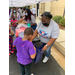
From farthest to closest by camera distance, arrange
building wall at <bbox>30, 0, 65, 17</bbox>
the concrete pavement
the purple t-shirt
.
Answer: building wall at <bbox>30, 0, 65, 17</bbox>, the concrete pavement, the purple t-shirt

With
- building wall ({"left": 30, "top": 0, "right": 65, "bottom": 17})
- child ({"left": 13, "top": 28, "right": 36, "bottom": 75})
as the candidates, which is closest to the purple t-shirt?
child ({"left": 13, "top": 28, "right": 36, "bottom": 75})

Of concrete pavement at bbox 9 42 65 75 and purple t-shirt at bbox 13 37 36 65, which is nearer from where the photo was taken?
purple t-shirt at bbox 13 37 36 65

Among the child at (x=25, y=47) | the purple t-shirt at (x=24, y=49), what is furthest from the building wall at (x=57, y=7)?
the purple t-shirt at (x=24, y=49)

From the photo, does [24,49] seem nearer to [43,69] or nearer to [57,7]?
[43,69]

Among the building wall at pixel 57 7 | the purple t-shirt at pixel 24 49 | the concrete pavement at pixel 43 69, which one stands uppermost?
the building wall at pixel 57 7

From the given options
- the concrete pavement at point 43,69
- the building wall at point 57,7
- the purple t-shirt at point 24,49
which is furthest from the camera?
the building wall at point 57,7

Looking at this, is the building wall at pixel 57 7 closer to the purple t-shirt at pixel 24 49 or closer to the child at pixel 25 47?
the child at pixel 25 47

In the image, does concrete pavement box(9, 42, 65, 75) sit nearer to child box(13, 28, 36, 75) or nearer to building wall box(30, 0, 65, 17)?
child box(13, 28, 36, 75)

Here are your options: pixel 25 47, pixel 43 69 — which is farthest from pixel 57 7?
pixel 25 47

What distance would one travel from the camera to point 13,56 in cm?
256

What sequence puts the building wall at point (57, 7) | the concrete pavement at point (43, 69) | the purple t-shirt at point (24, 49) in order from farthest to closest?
1. the building wall at point (57, 7)
2. the concrete pavement at point (43, 69)
3. the purple t-shirt at point (24, 49)
